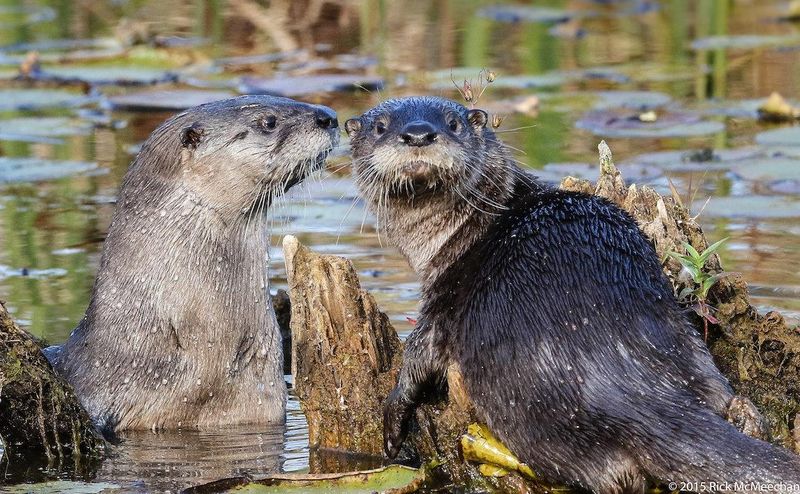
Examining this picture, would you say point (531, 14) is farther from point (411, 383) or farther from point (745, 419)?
point (745, 419)

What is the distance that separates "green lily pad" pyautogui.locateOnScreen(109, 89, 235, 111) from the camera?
1178cm

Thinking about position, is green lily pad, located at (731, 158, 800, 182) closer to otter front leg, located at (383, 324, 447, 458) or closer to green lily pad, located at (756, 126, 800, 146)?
green lily pad, located at (756, 126, 800, 146)

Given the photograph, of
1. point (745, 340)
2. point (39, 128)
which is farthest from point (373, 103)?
point (745, 340)

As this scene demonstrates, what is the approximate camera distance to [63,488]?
16.1 ft

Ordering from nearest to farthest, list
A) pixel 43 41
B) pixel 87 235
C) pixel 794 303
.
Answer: pixel 794 303 → pixel 87 235 → pixel 43 41

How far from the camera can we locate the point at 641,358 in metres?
4.41

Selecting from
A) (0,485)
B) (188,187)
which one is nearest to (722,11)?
(188,187)

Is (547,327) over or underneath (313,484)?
over

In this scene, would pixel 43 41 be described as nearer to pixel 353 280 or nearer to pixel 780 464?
pixel 353 280

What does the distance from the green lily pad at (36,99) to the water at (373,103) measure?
0.09 ft

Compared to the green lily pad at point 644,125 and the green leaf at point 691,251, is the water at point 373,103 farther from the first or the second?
the green leaf at point 691,251

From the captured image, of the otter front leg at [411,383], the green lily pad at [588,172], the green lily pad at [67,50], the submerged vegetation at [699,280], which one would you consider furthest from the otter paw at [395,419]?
the green lily pad at [67,50]

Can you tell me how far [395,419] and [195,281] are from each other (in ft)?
3.71

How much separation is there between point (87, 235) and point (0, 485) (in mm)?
3933
